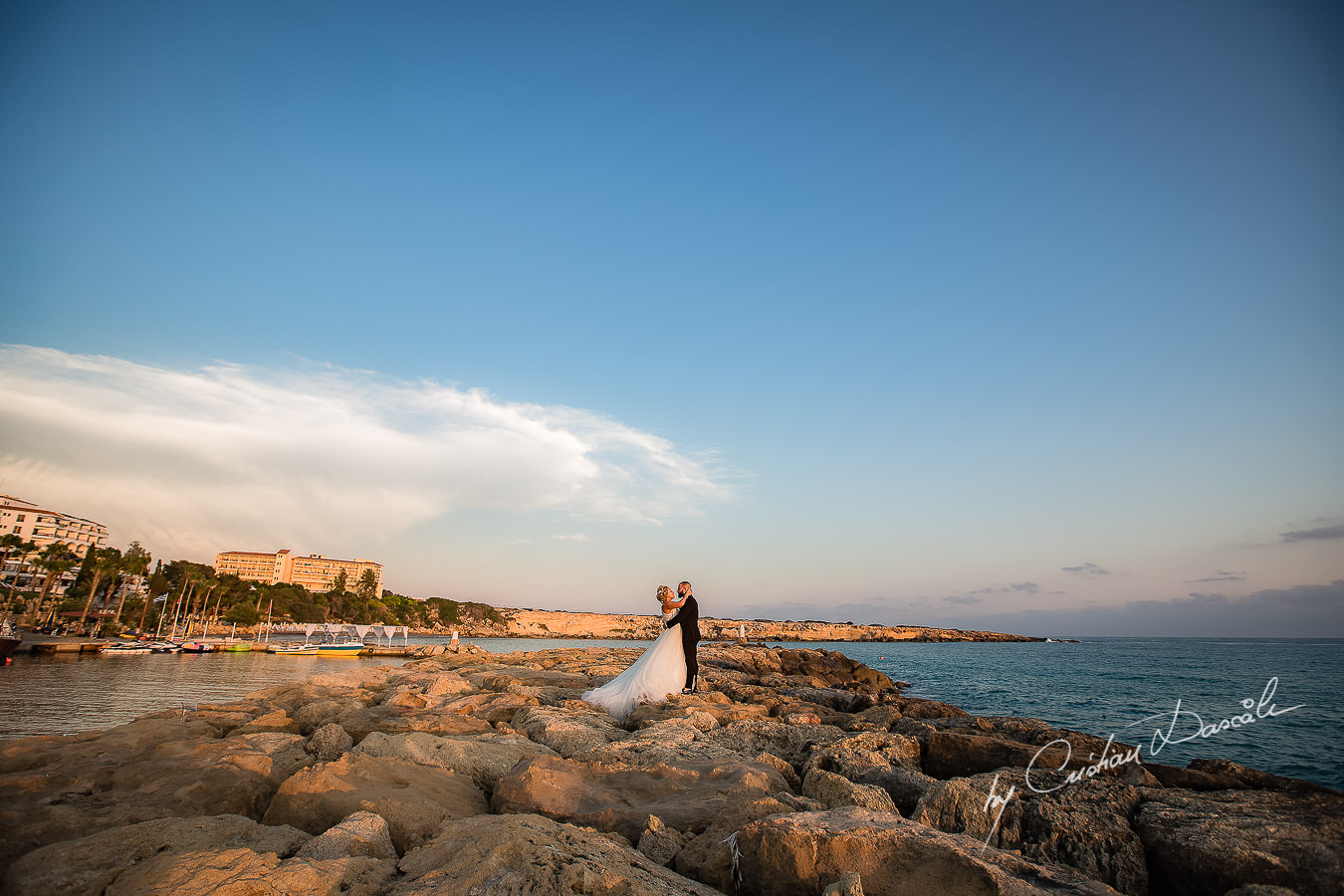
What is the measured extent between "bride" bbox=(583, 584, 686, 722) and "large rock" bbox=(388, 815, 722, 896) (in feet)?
24.9

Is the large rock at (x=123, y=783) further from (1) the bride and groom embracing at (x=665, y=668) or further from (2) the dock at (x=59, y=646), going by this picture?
(2) the dock at (x=59, y=646)

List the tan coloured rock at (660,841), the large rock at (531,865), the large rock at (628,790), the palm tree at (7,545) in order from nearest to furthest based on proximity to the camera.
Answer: the large rock at (531,865) → the tan coloured rock at (660,841) → the large rock at (628,790) → the palm tree at (7,545)

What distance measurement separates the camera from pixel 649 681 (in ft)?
41.2

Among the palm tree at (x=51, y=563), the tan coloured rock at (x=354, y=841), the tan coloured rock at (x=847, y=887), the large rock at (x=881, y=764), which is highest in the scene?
the palm tree at (x=51, y=563)

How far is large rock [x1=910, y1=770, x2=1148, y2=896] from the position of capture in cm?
464

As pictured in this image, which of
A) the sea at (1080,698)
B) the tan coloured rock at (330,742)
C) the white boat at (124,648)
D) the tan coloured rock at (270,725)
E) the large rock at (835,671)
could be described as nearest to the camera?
the tan coloured rock at (330,742)

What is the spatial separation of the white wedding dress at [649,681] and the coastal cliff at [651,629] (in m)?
118

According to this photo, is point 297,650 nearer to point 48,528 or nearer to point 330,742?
point 330,742

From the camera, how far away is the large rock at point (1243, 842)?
3982 mm

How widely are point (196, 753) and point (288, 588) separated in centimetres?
12541

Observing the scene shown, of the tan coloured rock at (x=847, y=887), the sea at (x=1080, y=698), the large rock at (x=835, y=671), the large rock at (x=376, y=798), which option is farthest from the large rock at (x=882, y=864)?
the large rock at (x=835, y=671)

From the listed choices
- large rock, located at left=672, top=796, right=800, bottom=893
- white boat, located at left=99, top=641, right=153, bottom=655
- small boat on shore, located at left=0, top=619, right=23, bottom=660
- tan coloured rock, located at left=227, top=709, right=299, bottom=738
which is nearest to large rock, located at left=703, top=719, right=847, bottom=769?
large rock, located at left=672, top=796, right=800, bottom=893

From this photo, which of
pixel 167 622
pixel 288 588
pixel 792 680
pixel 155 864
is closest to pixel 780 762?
pixel 155 864

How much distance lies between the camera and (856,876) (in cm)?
341
